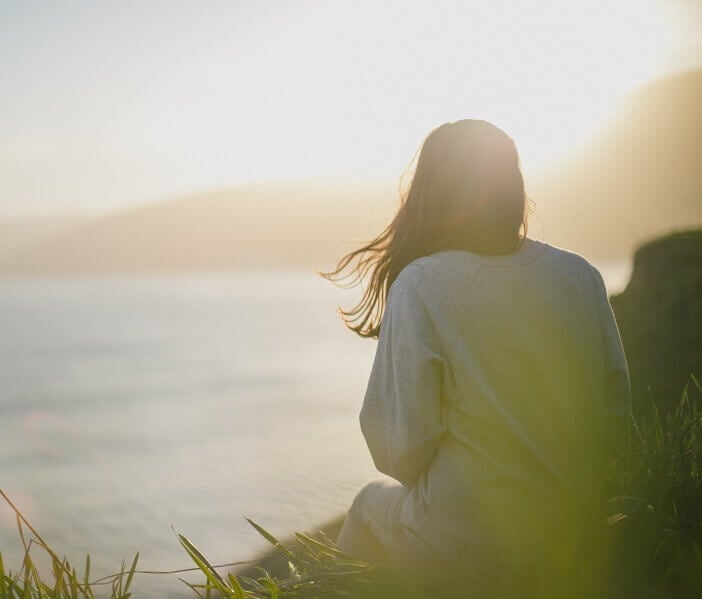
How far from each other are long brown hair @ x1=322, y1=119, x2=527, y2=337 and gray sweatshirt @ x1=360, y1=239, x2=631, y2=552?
0.07m

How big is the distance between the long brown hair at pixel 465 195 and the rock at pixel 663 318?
92.6 inches

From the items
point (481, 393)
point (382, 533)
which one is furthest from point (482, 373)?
point (382, 533)

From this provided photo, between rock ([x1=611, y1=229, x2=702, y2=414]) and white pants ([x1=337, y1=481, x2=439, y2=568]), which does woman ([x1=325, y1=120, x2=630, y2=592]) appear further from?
rock ([x1=611, y1=229, x2=702, y2=414])

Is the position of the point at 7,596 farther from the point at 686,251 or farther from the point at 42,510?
the point at 42,510

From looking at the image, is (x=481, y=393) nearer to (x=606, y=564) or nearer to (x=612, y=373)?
(x=612, y=373)

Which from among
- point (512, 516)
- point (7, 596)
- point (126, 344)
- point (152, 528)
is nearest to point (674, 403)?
point (512, 516)

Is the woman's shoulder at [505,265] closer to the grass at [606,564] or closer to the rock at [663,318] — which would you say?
the grass at [606,564]

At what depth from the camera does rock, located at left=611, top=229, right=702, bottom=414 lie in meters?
4.45

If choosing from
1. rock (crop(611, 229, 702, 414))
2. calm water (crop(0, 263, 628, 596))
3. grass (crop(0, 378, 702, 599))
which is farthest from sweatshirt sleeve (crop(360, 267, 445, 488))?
calm water (crop(0, 263, 628, 596))

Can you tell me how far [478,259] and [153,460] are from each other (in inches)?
447

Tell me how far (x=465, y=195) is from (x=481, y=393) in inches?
22.2

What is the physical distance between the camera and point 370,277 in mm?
2424

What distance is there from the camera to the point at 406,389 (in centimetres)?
202

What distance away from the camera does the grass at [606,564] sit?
218 cm
